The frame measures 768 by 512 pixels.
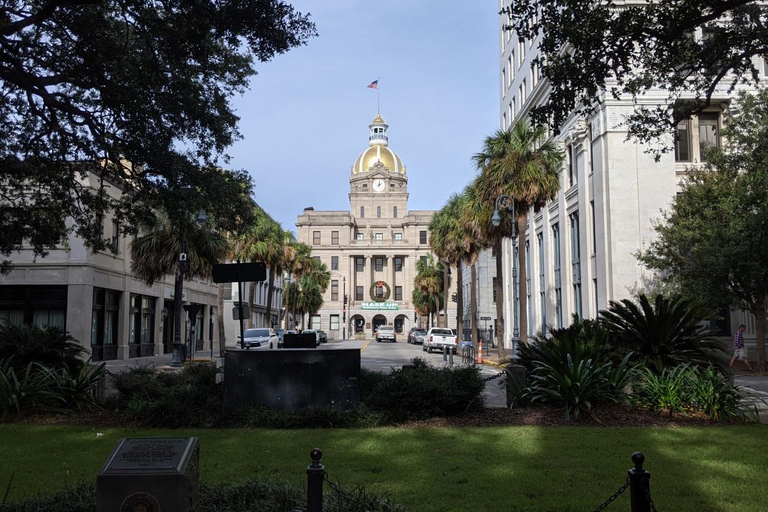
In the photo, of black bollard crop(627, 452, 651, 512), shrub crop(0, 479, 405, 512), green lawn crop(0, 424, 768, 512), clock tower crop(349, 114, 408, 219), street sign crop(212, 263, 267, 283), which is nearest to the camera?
black bollard crop(627, 452, 651, 512)

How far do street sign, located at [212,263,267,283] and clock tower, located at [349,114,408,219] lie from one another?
121859 mm

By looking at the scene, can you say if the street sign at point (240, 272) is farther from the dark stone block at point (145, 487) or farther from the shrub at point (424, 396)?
the dark stone block at point (145, 487)

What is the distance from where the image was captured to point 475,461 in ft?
27.3

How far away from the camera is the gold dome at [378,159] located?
152 metres

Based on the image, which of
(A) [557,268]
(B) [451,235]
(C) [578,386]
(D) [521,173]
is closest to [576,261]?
(A) [557,268]

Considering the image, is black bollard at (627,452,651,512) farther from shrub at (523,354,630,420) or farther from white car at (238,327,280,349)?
white car at (238,327,280,349)

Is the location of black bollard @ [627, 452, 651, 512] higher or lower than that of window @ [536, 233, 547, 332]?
lower

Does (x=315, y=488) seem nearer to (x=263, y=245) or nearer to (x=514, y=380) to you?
(x=514, y=380)

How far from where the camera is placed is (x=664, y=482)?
7309 mm

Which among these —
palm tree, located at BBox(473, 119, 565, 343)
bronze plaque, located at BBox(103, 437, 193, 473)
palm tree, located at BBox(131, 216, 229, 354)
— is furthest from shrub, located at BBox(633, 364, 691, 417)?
palm tree, located at BBox(131, 216, 229, 354)

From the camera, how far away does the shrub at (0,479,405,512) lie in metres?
5.88

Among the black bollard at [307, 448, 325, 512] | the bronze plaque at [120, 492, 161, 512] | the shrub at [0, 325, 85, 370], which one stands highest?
the shrub at [0, 325, 85, 370]

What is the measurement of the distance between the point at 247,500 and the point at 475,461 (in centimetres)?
310

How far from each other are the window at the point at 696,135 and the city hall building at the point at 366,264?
8280cm
